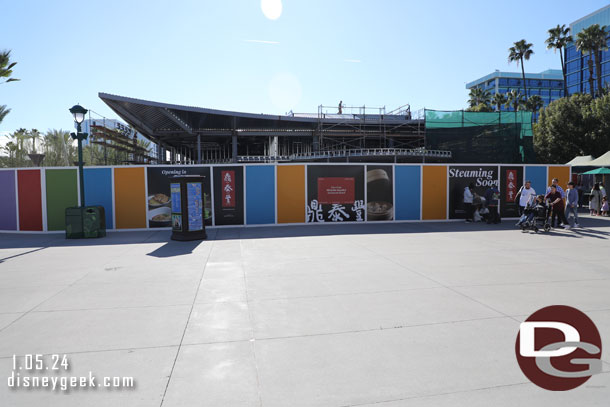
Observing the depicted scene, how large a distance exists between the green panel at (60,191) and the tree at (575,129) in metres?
34.7

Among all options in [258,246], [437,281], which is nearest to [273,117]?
[258,246]

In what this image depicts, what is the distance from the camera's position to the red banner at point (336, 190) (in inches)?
587

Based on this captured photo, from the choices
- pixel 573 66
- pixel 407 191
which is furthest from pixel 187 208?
pixel 573 66

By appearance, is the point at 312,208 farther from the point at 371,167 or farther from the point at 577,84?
the point at 577,84

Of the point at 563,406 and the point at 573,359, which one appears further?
the point at 573,359

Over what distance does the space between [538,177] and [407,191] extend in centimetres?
632

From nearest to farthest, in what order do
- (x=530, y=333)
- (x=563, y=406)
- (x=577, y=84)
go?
(x=563, y=406), (x=530, y=333), (x=577, y=84)

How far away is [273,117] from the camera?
40938 millimetres

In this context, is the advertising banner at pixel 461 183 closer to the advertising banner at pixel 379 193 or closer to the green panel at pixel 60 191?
the advertising banner at pixel 379 193

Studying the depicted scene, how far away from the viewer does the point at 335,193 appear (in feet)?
49.3

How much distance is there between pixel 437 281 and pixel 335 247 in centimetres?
371

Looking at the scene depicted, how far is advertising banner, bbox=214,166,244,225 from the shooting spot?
1431 cm

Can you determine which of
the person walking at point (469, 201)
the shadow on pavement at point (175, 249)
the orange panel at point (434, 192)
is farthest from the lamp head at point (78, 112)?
the person walking at point (469, 201)

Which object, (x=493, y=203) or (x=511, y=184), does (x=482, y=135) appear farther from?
(x=493, y=203)
